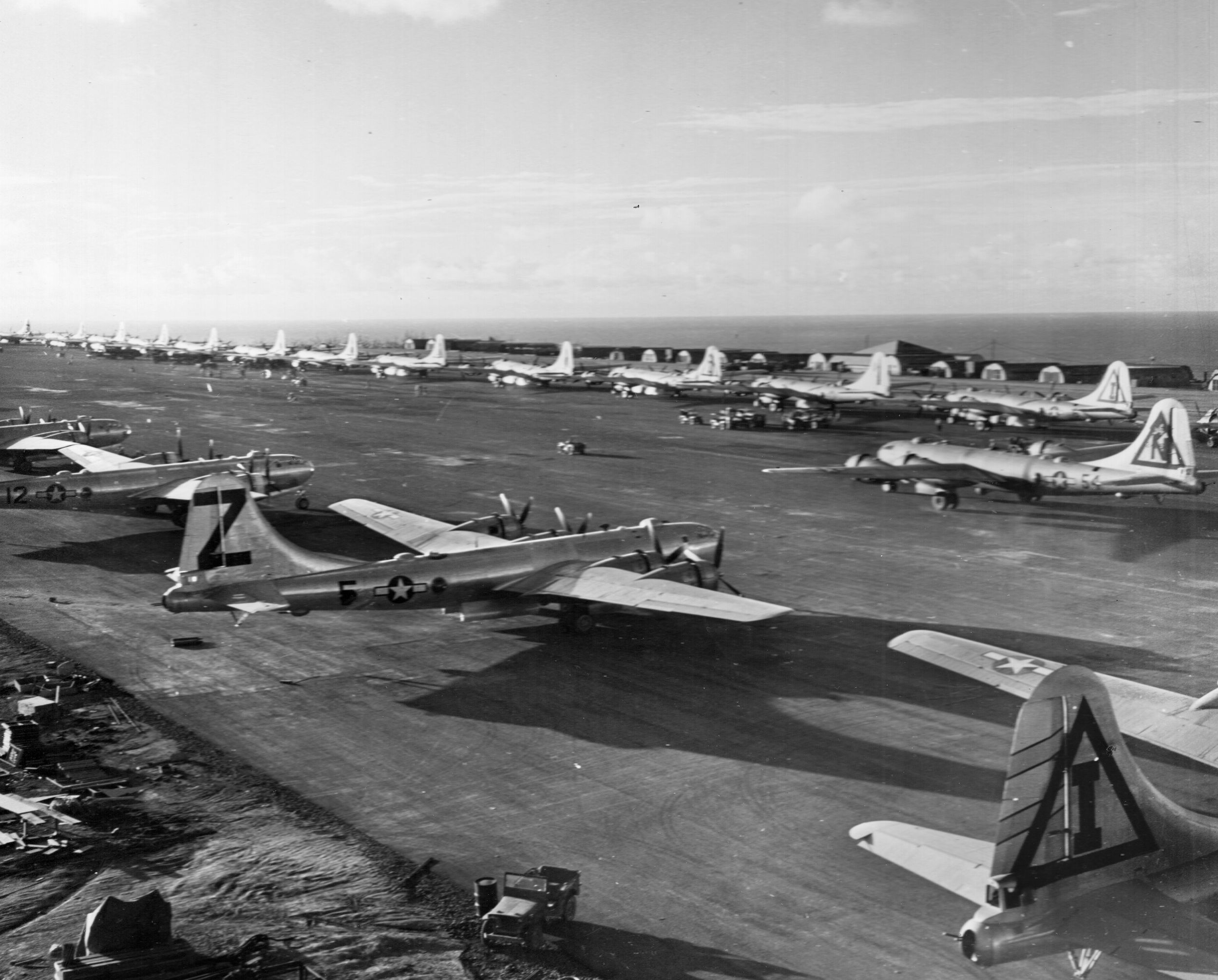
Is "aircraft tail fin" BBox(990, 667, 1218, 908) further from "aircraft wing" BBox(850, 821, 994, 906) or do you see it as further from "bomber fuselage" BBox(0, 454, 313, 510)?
"bomber fuselage" BBox(0, 454, 313, 510)

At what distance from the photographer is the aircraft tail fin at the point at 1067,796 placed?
11.1 meters

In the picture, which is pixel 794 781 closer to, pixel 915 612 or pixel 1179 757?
pixel 1179 757

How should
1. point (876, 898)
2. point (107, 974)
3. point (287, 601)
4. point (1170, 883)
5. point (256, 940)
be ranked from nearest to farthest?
point (1170, 883) → point (107, 974) → point (256, 940) → point (876, 898) → point (287, 601)

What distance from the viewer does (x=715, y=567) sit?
3294 centimetres

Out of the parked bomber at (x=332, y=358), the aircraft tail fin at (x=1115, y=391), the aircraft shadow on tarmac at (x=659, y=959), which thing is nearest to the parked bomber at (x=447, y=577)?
the aircraft shadow on tarmac at (x=659, y=959)

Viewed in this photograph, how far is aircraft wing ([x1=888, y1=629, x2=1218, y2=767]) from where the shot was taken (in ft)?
50.8

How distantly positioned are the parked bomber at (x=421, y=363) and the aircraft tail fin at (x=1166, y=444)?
10873 cm

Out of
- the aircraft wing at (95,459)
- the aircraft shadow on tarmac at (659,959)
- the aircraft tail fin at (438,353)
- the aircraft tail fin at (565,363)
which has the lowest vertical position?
the aircraft shadow on tarmac at (659,959)

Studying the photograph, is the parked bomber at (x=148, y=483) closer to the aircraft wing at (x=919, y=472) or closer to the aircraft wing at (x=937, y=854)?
the aircraft wing at (x=919, y=472)

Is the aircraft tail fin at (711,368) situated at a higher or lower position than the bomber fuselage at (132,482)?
higher

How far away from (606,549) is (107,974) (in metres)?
20.6

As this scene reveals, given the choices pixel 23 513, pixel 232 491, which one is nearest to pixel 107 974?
pixel 232 491

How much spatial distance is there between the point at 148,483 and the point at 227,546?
79.6ft

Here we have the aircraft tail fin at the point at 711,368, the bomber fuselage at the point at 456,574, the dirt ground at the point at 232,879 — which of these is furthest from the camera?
the aircraft tail fin at the point at 711,368
